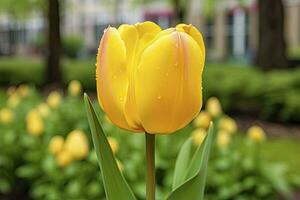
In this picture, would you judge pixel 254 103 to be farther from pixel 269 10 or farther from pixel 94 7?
pixel 94 7

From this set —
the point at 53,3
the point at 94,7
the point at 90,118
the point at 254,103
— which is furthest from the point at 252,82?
the point at 94,7

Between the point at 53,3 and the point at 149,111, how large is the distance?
15.2 metres

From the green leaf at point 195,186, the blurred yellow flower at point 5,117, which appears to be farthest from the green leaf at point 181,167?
the blurred yellow flower at point 5,117

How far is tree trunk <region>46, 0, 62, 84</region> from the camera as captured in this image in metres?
15.8

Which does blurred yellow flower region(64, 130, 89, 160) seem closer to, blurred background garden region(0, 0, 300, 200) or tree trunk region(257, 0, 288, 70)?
blurred background garden region(0, 0, 300, 200)

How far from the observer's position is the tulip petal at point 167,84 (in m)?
0.87

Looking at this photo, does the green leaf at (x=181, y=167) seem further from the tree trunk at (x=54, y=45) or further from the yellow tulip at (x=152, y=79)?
the tree trunk at (x=54, y=45)

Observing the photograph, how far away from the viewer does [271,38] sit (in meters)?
11.4

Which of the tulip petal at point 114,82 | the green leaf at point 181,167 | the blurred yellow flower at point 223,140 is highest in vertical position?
the tulip petal at point 114,82

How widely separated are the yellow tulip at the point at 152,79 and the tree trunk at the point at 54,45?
15.1 m

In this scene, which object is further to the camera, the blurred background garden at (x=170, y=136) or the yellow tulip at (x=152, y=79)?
the blurred background garden at (x=170, y=136)

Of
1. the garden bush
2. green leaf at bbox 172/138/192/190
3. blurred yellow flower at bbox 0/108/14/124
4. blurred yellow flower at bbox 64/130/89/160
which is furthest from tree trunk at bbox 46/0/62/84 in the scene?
green leaf at bbox 172/138/192/190

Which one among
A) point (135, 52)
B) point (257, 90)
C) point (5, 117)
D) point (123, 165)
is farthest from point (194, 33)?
point (257, 90)

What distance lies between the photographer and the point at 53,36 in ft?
52.9
